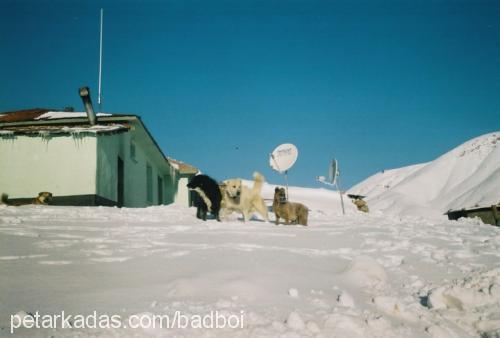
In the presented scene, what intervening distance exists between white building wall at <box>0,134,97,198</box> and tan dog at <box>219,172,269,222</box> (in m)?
5.30

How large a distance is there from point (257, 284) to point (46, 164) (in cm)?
1134

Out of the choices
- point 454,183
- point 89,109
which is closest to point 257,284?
point 89,109

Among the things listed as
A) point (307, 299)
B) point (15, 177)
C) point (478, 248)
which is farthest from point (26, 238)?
point (15, 177)

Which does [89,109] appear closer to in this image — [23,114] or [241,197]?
[23,114]

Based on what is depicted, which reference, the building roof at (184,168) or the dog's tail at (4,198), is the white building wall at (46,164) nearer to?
the dog's tail at (4,198)

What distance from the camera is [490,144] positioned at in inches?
2813

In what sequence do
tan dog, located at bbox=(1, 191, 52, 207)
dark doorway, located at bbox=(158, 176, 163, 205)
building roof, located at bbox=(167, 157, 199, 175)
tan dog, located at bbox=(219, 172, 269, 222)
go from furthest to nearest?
building roof, located at bbox=(167, 157, 199, 175)
dark doorway, located at bbox=(158, 176, 163, 205)
tan dog, located at bbox=(1, 191, 52, 207)
tan dog, located at bbox=(219, 172, 269, 222)

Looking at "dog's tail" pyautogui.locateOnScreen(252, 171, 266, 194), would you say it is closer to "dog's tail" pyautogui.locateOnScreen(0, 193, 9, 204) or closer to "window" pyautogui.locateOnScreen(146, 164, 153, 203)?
A: "dog's tail" pyautogui.locateOnScreen(0, 193, 9, 204)

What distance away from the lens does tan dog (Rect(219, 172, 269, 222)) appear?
902 cm

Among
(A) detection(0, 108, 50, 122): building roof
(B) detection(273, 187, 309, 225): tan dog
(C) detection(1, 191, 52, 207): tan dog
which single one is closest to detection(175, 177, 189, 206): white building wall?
(A) detection(0, 108, 50, 122): building roof

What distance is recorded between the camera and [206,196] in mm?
9117

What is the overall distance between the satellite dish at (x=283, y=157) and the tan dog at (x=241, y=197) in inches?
286

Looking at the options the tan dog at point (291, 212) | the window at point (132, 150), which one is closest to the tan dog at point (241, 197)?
the tan dog at point (291, 212)

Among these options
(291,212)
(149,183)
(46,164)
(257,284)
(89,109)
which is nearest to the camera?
(257,284)
